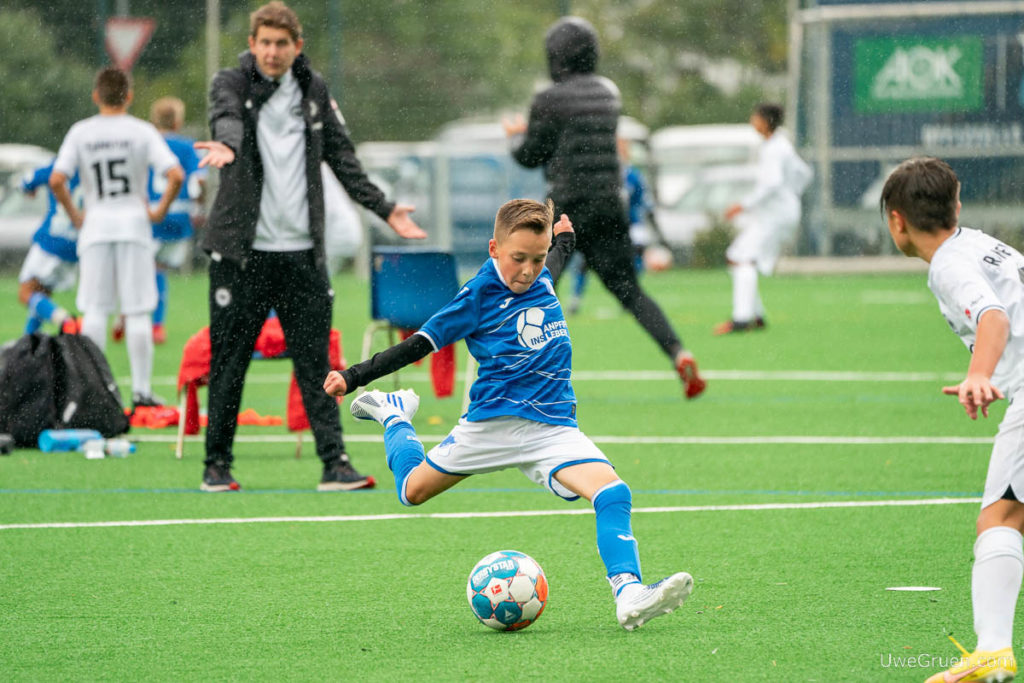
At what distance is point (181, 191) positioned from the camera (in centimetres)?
1362

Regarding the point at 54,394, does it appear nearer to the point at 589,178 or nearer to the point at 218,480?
the point at 218,480

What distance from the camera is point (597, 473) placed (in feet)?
16.6

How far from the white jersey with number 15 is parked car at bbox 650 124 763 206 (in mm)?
20046

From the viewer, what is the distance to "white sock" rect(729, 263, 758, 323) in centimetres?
1602

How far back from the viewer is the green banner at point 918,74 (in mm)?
23859

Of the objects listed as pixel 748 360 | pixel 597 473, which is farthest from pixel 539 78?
pixel 597 473

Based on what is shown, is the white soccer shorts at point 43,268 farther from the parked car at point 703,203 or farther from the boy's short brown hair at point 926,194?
the parked car at point 703,203

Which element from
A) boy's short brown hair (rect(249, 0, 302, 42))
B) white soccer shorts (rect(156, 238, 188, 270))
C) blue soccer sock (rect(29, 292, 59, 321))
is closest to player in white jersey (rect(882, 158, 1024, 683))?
boy's short brown hair (rect(249, 0, 302, 42))

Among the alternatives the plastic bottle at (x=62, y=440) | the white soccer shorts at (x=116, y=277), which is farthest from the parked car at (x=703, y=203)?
the plastic bottle at (x=62, y=440)

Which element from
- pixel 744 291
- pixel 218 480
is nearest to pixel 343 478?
pixel 218 480

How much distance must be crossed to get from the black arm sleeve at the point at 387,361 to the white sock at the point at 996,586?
1.85 meters

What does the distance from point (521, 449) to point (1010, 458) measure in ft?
5.34

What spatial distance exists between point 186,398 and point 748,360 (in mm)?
6258

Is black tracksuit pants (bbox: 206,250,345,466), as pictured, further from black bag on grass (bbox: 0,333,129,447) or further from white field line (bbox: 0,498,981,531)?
black bag on grass (bbox: 0,333,129,447)
